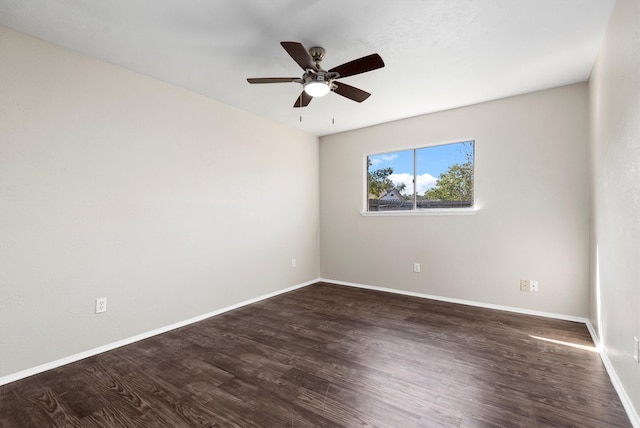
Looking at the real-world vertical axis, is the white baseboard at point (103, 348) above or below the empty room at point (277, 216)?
below

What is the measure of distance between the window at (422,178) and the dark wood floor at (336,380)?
1.58 metres

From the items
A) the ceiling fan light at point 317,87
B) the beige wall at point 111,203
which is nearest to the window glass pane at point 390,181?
the beige wall at point 111,203

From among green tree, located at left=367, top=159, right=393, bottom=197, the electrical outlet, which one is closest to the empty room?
the electrical outlet

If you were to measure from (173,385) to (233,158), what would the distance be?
2.43 m

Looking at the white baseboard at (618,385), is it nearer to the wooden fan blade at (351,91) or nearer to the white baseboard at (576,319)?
the white baseboard at (576,319)

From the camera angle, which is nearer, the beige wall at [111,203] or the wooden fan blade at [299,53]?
the wooden fan blade at [299,53]

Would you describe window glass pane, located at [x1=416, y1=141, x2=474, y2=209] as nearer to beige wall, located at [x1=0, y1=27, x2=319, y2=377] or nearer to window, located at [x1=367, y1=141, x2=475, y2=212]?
window, located at [x1=367, y1=141, x2=475, y2=212]

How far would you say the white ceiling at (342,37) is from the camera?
187 centimetres

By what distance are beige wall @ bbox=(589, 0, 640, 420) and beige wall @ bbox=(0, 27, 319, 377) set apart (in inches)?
132

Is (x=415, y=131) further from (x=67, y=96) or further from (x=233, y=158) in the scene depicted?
(x=67, y=96)

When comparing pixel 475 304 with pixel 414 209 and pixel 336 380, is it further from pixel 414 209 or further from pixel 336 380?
pixel 336 380

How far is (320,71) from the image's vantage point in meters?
2.14

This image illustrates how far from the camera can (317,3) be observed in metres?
1.82

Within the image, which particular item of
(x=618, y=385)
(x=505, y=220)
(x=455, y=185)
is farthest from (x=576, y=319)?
(x=455, y=185)
